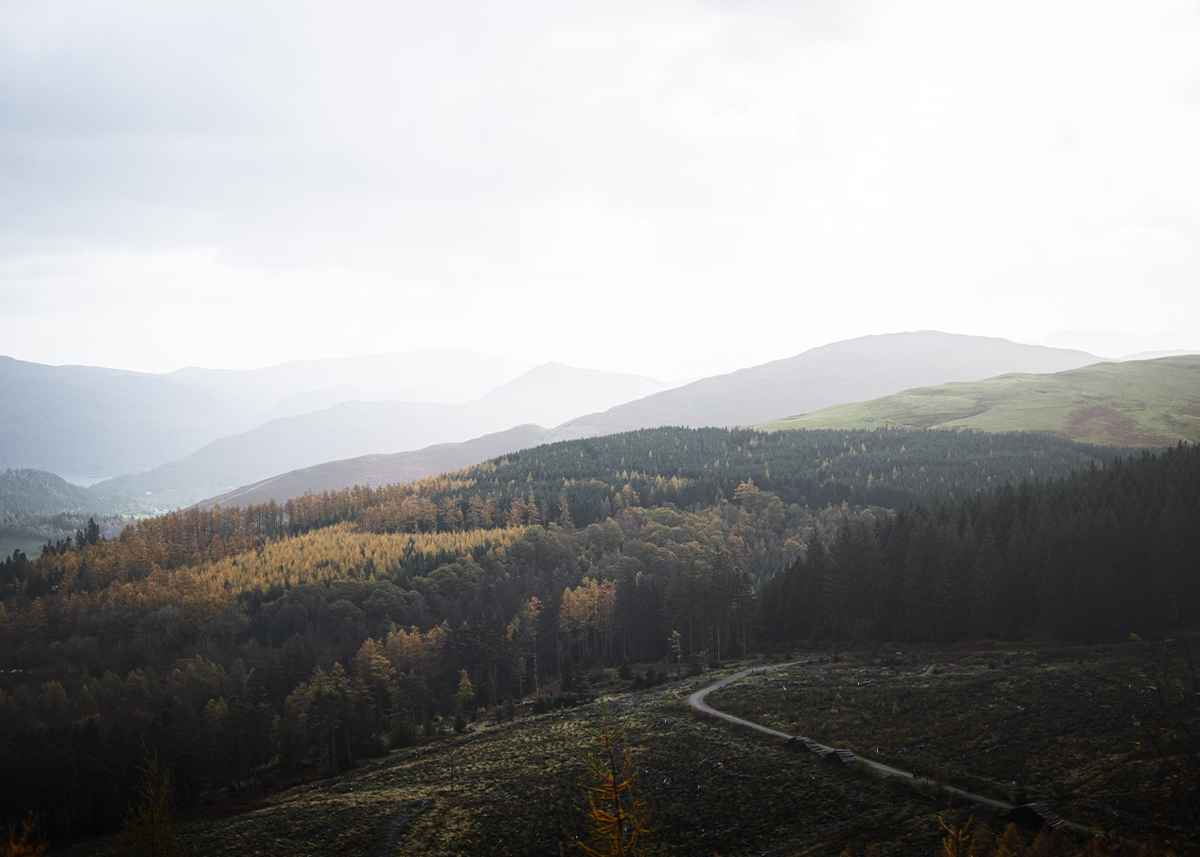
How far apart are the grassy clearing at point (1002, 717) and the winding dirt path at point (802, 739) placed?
0.89 metres

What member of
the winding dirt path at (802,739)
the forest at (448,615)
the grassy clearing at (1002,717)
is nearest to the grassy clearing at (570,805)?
the winding dirt path at (802,739)

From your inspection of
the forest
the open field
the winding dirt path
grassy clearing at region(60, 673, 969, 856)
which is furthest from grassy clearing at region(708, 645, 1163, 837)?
the forest

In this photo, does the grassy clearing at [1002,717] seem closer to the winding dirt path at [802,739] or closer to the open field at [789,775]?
the open field at [789,775]

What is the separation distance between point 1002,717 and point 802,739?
1476cm

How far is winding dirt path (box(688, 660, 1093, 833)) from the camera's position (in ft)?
131

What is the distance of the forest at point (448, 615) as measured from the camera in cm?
8481

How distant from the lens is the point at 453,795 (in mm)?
58469

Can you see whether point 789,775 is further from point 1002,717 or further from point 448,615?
point 448,615

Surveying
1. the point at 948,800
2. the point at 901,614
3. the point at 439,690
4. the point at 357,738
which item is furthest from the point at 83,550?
the point at 948,800

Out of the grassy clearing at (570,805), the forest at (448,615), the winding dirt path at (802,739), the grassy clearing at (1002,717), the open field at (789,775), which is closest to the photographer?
the grassy clearing at (1002,717)

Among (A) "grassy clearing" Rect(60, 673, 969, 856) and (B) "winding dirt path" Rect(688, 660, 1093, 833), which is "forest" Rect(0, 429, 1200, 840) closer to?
(B) "winding dirt path" Rect(688, 660, 1093, 833)

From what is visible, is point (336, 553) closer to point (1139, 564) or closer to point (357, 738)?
point (357, 738)

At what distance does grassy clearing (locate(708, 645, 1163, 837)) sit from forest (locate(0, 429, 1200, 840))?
10.9 m

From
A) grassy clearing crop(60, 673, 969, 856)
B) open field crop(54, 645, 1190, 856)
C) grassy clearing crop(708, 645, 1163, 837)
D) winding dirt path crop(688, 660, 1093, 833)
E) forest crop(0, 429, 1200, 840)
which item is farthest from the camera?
forest crop(0, 429, 1200, 840)
